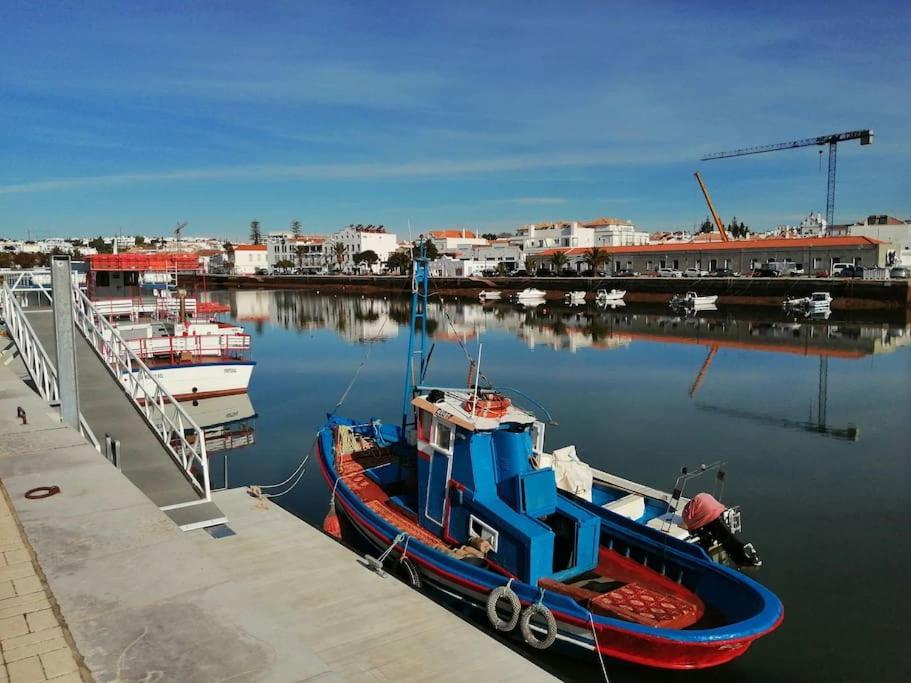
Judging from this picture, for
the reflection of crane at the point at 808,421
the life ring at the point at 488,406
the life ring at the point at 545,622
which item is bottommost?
the reflection of crane at the point at 808,421

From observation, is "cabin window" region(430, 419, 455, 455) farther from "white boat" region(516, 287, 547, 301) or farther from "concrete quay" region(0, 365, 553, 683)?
"white boat" region(516, 287, 547, 301)

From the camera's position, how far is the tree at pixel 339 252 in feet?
420

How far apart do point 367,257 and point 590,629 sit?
116m

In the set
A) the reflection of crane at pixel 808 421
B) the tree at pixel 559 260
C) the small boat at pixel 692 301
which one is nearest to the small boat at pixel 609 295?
the small boat at pixel 692 301

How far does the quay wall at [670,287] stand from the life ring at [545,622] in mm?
32525

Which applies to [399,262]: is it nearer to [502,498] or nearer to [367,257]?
[367,257]

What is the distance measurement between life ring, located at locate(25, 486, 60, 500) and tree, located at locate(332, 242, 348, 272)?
12465cm

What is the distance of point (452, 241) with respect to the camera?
424ft

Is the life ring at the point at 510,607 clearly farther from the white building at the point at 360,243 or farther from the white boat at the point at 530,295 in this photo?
the white building at the point at 360,243

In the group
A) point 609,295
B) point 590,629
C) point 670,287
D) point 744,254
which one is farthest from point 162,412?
point 744,254

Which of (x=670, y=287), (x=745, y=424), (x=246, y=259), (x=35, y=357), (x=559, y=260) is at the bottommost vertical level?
(x=745, y=424)

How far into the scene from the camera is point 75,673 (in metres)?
3.38

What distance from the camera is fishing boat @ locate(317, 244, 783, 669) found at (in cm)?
786

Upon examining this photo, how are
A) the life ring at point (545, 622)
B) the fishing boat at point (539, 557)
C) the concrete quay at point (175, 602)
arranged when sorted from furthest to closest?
the life ring at point (545, 622)
the fishing boat at point (539, 557)
the concrete quay at point (175, 602)
